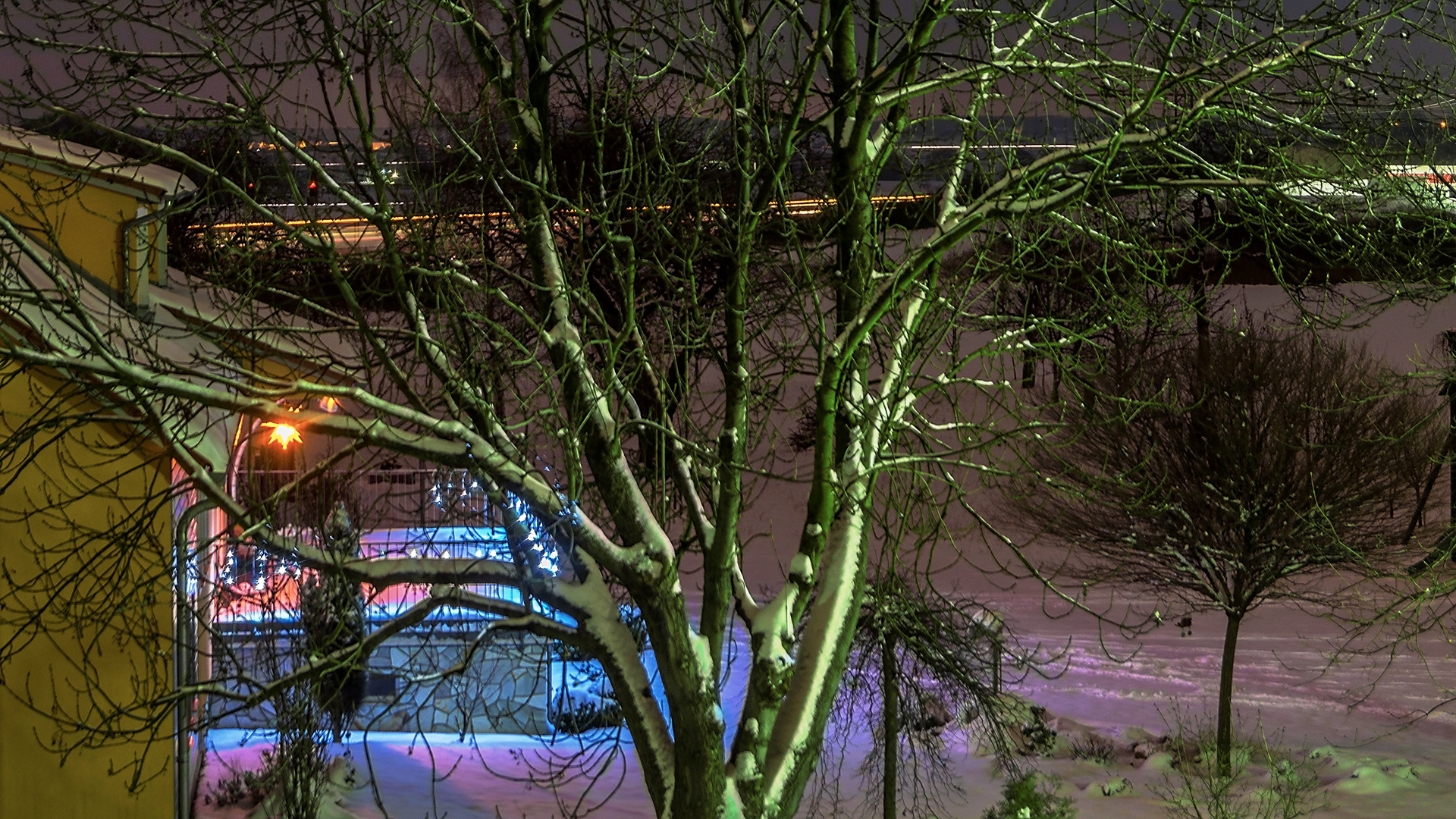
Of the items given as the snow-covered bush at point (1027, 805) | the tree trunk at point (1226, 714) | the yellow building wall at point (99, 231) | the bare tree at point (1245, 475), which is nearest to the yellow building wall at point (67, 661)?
the yellow building wall at point (99, 231)

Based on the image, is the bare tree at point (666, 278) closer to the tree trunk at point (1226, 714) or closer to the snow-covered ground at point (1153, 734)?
the snow-covered ground at point (1153, 734)

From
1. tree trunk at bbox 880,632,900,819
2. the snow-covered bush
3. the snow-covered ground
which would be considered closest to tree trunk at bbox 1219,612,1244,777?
the snow-covered ground

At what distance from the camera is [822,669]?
6461 millimetres

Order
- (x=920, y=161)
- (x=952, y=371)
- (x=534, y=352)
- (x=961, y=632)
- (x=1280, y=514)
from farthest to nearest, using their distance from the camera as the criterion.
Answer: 1. (x=961, y=632)
2. (x=1280, y=514)
3. (x=920, y=161)
4. (x=952, y=371)
5. (x=534, y=352)

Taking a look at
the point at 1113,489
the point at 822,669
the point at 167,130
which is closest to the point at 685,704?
the point at 822,669

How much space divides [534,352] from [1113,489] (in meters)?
12.5

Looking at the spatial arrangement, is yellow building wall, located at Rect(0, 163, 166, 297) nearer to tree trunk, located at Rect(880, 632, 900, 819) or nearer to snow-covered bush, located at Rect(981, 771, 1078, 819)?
tree trunk, located at Rect(880, 632, 900, 819)

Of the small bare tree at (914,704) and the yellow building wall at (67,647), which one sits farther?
the small bare tree at (914,704)

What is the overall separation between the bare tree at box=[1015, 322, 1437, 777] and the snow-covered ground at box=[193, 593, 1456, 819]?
1.73m

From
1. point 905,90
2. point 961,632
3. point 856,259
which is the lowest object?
point 961,632

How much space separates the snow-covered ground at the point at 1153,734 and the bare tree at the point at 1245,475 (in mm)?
1729

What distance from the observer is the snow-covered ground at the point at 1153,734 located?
48.9ft

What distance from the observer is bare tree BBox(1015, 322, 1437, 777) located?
52.9ft

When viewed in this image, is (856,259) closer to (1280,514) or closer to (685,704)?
(685,704)
